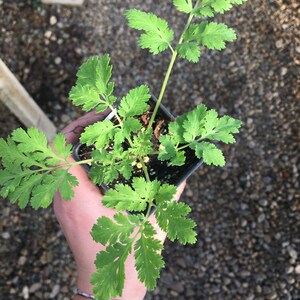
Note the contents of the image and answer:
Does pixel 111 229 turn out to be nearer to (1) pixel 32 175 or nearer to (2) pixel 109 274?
(2) pixel 109 274

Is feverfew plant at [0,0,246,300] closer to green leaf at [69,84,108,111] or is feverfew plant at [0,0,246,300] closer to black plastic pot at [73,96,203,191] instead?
green leaf at [69,84,108,111]

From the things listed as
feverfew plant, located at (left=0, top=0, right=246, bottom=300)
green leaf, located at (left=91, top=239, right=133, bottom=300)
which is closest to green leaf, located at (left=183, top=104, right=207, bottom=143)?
feverfew plant, located at (left=0, top=0, right=246, bottom=300)

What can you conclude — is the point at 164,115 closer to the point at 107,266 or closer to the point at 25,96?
the point at 107,266

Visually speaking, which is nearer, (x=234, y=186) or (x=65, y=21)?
(x=234, y=186)

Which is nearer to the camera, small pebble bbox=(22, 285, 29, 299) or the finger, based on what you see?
the finger

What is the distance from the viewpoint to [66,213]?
1.45 meters

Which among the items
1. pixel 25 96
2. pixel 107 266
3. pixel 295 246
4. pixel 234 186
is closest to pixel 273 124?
pixel 234 186

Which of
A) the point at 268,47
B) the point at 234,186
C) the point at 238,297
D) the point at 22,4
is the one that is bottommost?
the point at 238,297

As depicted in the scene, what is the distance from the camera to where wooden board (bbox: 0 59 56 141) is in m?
1.79

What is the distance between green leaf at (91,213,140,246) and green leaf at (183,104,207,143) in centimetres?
27

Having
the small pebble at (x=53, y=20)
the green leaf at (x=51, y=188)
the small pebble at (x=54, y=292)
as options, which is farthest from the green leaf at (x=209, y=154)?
the small pebble at (x=53, y=20)

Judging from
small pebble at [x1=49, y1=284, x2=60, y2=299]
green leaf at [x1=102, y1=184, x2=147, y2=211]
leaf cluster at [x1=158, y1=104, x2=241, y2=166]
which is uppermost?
green leaf at [x1=102, y1=184, x2=147, y2=211]

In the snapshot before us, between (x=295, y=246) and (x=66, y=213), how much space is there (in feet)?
4.00

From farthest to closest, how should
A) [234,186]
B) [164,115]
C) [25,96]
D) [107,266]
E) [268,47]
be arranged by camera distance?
[268,47] → [234,186] → [25,96] → [164,115] → [107,266]
